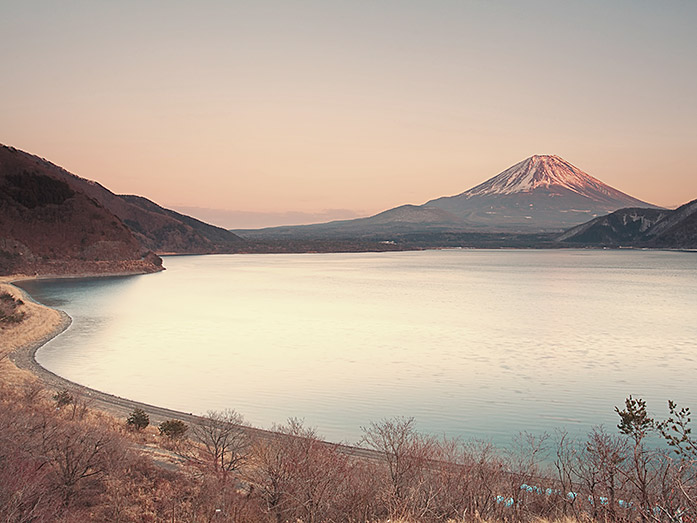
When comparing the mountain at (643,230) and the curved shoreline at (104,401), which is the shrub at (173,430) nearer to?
the curved shoreline at (104,401)

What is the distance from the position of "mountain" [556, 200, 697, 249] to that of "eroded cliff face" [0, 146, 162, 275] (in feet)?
395

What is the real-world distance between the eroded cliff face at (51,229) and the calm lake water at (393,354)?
50.6 ft

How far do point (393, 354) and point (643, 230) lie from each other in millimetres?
153920

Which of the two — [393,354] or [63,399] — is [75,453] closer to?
[63,399]

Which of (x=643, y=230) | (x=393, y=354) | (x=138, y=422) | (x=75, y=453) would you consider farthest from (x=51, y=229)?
(x=643, y=230)

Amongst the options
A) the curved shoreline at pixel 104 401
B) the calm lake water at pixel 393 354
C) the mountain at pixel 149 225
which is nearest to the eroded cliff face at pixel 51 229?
the calm lake water at pixel 393 354

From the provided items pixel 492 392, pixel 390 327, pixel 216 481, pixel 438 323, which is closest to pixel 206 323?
pixel 390 327

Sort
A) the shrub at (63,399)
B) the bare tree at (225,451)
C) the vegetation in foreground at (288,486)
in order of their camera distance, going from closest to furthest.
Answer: the vegetation in foreground at (288,486), the bare tree at (225,451), the shrub at (63,399)

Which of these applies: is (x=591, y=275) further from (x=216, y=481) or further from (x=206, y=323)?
(x=216, y=481)

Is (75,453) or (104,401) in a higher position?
(75,453)

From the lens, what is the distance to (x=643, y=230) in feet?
507

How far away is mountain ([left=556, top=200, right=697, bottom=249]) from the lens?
133 m

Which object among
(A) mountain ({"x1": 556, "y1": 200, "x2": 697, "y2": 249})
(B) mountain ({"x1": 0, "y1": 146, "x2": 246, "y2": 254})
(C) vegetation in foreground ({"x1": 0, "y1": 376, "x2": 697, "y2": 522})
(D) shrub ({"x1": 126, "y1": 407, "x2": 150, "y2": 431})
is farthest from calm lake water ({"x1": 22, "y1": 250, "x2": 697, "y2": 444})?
(A) mountain ({"x1": 556, "y1": 200, "x2": 697, "y2": 249})

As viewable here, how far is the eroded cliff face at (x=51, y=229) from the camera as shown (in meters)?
56.0
